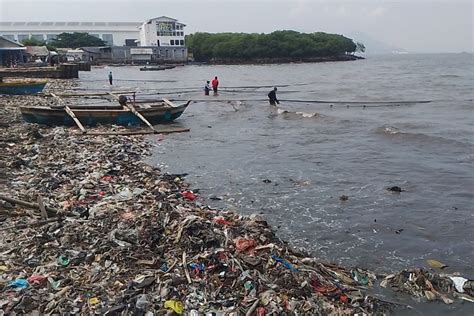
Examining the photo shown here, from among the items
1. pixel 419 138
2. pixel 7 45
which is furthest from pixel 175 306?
pixel 7 45

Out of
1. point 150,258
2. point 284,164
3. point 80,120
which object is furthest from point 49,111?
point 150,258

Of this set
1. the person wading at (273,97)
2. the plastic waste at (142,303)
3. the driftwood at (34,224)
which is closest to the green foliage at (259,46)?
Result: the person wading at (273,97)

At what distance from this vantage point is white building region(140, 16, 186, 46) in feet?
381

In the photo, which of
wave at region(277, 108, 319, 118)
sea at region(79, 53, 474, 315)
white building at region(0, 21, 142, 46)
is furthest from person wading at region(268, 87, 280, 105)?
white building at region(0, 21, 142, 46)

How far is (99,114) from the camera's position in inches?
851

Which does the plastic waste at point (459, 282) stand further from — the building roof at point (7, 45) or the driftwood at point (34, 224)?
the building roof at point (7, 45)

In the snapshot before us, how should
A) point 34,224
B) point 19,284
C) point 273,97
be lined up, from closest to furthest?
1. point 19,284
2. point 34,224
3. point 273,97

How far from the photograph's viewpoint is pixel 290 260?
7.93 metres

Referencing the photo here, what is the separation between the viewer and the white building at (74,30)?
140 m

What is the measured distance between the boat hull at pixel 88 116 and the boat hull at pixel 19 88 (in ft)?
40.0

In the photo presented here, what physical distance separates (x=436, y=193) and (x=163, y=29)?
113 m

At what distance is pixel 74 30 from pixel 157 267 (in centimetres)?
15665

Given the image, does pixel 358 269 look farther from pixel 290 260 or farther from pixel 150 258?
pixel 150 258

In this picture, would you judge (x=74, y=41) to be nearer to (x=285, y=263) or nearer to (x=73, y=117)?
(x=73, y=117)
